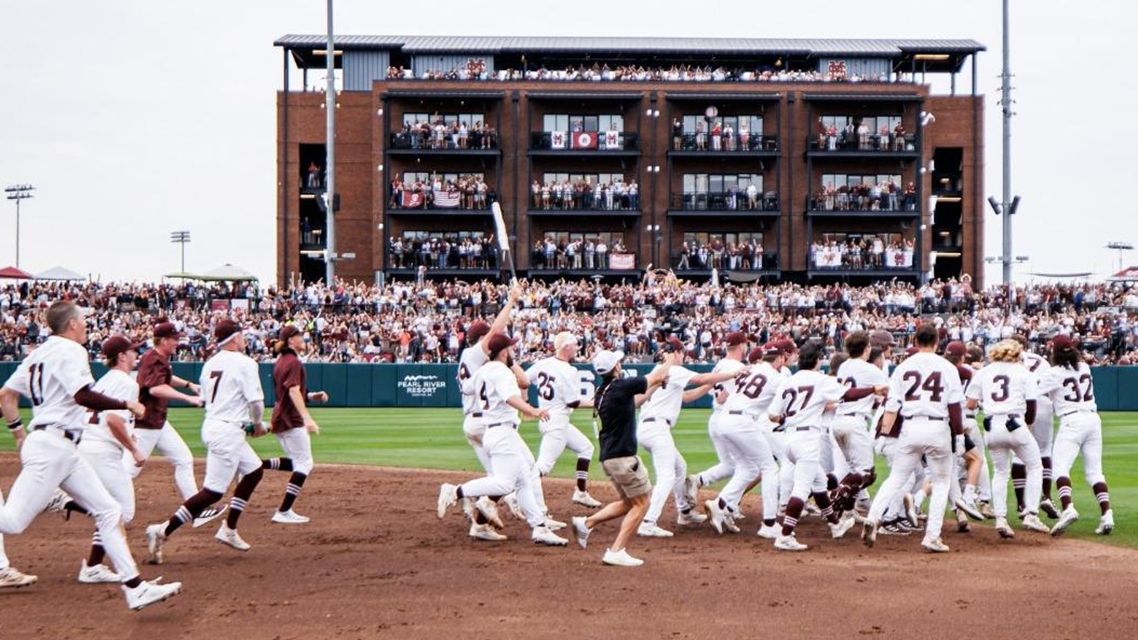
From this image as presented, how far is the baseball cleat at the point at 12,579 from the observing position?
10438 mm

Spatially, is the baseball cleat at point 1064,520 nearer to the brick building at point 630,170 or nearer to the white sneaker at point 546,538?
the white sneaker at point 546,538

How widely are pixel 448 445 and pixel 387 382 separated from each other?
46.8ft

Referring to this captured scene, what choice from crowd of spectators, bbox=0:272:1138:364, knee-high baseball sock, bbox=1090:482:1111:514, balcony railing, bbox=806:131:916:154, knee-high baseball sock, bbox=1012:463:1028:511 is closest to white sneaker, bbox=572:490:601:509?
knee-high baseball sock, bbox=1012:463:1028:511

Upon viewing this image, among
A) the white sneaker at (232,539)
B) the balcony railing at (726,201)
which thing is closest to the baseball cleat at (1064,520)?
the white sneaker at (232,539)

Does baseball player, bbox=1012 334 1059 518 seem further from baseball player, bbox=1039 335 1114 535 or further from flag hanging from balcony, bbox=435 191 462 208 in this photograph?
flag hanging from balcony, bbox=435 191 462 208

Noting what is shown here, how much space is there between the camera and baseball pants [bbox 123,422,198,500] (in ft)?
41.1

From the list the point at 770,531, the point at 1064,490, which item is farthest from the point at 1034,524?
the point at 770,531

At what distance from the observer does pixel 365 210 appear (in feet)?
197

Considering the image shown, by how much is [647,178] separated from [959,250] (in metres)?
16.9

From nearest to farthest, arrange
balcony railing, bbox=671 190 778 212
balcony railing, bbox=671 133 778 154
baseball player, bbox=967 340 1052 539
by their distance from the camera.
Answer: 1. baseball player, bbox=967 340 1052 539
2. balcony railing, bbox=671 133 778 154
3. balcony railing, bbox=671 190 778 212

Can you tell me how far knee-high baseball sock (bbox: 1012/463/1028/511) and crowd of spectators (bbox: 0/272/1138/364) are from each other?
24118 millimetres

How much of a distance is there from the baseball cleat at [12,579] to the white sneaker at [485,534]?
4.47 m

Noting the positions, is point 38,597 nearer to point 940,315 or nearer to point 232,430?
point 232,430

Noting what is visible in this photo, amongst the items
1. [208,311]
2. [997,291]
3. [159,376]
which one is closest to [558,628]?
[159,376]
